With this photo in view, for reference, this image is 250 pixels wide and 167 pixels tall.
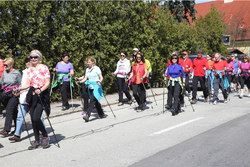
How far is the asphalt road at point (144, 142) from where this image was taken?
494 cm

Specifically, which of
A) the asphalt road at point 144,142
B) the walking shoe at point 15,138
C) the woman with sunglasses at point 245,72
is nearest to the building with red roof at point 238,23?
the woman with sunglasses at point 245,72

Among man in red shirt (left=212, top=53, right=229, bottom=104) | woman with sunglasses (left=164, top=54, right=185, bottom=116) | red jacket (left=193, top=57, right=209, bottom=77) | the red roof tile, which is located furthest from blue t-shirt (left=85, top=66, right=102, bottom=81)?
the red roof tile

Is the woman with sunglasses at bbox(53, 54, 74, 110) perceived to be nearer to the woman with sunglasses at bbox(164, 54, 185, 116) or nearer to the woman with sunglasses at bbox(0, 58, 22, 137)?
the woman with sunglasses at bbox(0, 58, 22, 137)

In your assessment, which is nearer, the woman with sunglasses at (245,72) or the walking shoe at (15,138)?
the walking shoe at (15,138)

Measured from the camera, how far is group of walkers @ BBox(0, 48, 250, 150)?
231 inches

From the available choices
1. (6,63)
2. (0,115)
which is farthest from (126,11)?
(6,63)

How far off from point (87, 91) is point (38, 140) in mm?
3481

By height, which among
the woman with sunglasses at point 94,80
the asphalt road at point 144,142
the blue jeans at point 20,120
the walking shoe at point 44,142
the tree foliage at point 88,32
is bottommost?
the asphalt road at point 144,142

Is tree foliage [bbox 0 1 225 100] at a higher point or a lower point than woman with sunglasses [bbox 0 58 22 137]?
higher

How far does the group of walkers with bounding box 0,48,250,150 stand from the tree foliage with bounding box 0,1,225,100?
1.63 meters

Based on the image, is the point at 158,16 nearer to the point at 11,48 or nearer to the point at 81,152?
the point at 11,48

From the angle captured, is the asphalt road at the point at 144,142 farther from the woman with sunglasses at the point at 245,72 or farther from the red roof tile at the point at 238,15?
the red roof tile at the point at 238,15

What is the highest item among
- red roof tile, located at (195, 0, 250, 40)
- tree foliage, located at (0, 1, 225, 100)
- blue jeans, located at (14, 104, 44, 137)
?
red roof tile, located at (195, 0, 250, 40)

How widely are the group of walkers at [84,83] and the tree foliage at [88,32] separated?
5.34 feet
